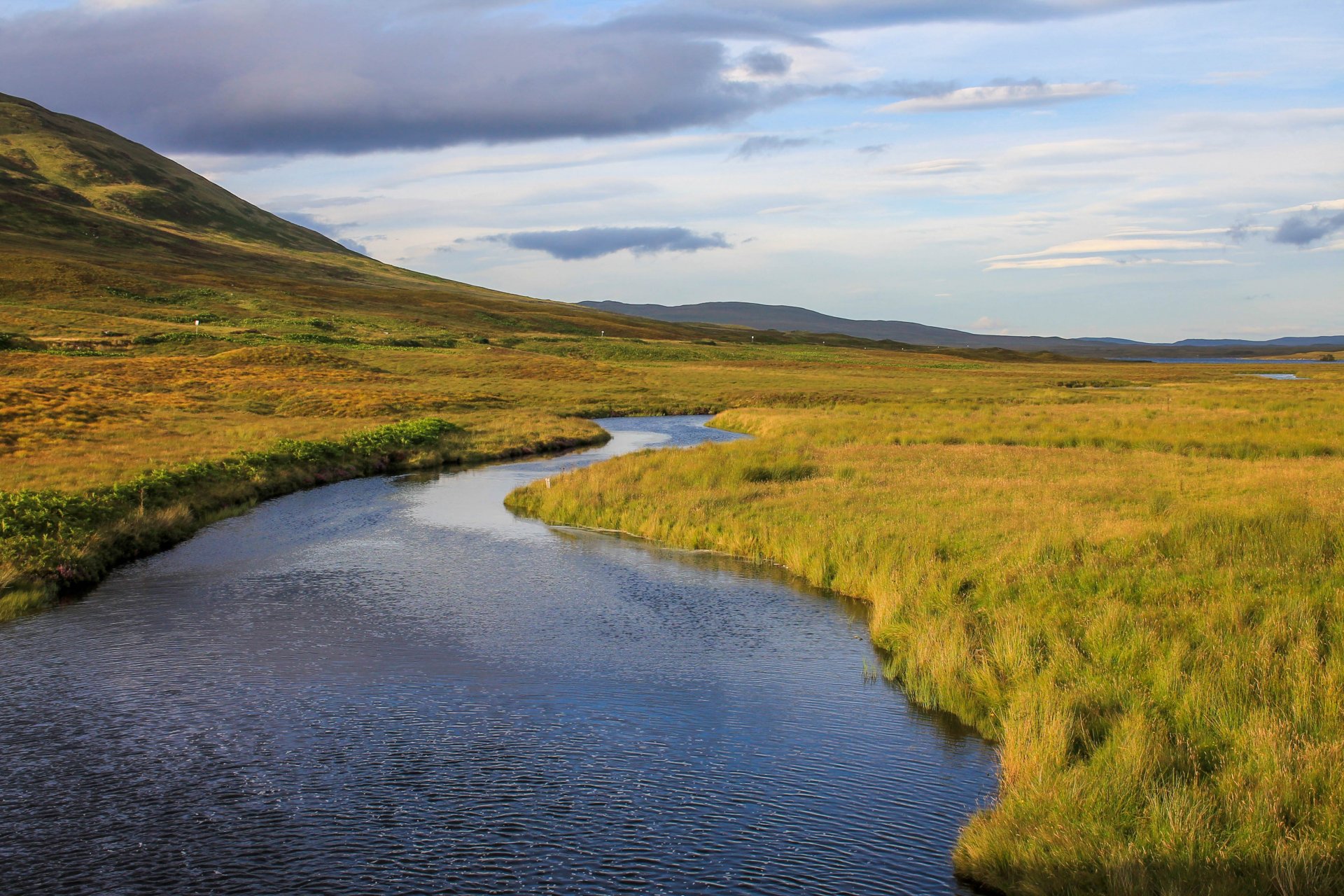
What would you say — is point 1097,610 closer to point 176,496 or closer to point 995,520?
point 995,520

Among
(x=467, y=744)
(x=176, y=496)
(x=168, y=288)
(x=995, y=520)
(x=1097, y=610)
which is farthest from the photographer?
(x=168, y=288)

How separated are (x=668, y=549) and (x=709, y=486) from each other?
5.60m

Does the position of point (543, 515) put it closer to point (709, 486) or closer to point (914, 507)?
point (709, 486)

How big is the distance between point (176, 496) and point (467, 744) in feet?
66.4

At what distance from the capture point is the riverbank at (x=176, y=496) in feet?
67.4

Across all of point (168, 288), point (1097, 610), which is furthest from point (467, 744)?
point (168, 288)

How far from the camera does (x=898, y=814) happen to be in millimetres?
10617

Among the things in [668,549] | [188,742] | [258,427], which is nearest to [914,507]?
[668,549]

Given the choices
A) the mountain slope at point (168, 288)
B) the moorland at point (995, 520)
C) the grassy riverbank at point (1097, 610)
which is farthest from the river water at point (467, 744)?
the mountain slope at point (168, 288)

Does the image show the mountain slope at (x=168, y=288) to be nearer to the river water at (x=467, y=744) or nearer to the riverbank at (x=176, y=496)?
the riverbank at (x=176, y=496)

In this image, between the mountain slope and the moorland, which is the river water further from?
the mountain slope

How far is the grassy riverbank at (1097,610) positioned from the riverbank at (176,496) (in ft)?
31.3

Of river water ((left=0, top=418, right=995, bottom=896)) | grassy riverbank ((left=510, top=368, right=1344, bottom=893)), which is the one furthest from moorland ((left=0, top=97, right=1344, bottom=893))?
river water ((left=0, top=418, right=995, bottom=896))

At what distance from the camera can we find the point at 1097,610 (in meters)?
14.8
